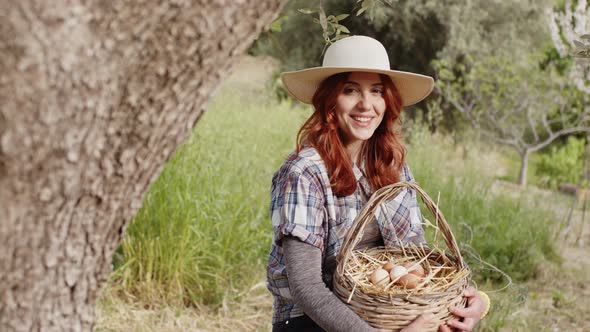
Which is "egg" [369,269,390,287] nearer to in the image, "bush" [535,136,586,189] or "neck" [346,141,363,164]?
"neck" [346,141,363,164]

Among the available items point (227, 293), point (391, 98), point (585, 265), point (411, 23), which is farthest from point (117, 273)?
point (411, 23)

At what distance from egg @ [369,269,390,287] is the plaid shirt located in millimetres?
187

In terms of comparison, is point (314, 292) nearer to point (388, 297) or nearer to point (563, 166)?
point (388, 297)

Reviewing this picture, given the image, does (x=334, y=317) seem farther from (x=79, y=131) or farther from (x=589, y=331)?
(x=589, y=331)

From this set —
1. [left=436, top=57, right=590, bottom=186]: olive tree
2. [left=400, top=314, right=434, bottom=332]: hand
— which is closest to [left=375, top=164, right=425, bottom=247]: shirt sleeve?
[left=400, top=314, right=434, bottom=332]: hand

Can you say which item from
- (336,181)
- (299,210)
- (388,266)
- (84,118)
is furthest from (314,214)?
(84,118)

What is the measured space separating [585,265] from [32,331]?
4.74m

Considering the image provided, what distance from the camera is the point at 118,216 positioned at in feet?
3.57

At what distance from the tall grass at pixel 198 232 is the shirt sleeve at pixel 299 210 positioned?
146 centimetres

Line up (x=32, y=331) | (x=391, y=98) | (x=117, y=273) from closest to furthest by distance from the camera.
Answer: (x=32, y=331), (x=391, y=98), (x=117, y=273)

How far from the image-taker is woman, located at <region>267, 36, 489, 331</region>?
184cm

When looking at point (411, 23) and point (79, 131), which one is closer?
point (79, 131)

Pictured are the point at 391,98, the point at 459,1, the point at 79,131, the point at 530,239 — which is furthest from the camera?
the point at 459,1

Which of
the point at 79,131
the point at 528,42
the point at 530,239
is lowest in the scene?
the point at 530,239
